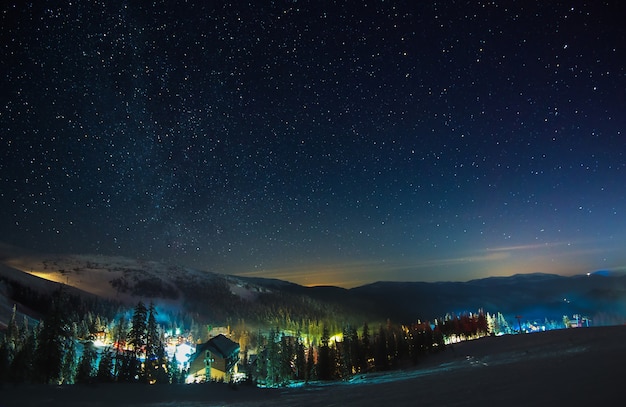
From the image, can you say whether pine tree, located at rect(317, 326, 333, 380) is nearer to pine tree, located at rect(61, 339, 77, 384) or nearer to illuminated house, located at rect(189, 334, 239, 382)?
illuminated house, located at rect(189, 334, 239, 382)

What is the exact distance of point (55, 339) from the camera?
35156 mm

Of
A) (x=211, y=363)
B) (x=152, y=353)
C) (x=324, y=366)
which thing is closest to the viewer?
(x=152, y=353)

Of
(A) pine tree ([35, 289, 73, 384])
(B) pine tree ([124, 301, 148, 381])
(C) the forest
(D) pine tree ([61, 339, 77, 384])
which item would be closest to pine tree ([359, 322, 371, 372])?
(C) the forest

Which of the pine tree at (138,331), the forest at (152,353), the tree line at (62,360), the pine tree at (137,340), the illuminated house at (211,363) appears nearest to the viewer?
the tree line at (62,360)

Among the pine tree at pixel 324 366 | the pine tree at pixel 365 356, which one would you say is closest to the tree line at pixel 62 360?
the pine tree at pixel 324 366

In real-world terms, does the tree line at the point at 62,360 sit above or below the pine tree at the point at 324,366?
above

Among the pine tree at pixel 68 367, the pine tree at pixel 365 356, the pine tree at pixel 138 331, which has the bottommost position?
the pine tree at pixel 365 356

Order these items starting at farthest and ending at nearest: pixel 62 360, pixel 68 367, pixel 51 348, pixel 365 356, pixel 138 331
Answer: pixel 365 356, pixel 68 367, pixel 138 331, pixel 62 360, pixel 51 348

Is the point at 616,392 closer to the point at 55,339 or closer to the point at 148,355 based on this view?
the point at 55,339

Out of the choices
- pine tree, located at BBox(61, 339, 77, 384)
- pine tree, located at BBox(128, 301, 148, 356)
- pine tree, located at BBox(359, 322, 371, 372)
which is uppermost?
pine tree, located at BBox(128, 301, 148, 356)

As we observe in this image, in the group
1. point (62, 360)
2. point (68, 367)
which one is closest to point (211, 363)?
point (68, 367)

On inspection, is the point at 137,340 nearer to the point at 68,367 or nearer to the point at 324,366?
the point at 68,367

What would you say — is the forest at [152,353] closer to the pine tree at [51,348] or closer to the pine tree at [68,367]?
the pine tree at [51,348]

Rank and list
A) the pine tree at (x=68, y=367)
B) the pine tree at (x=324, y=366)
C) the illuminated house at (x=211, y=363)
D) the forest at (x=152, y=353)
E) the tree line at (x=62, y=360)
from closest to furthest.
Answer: the tree line at (x=62, y=360), the forest at (x=152, y=353), the pine tree at (x=68, y=367), the pine tree at (x=324, y=366), the illuminated house at (x=211, y=363)
